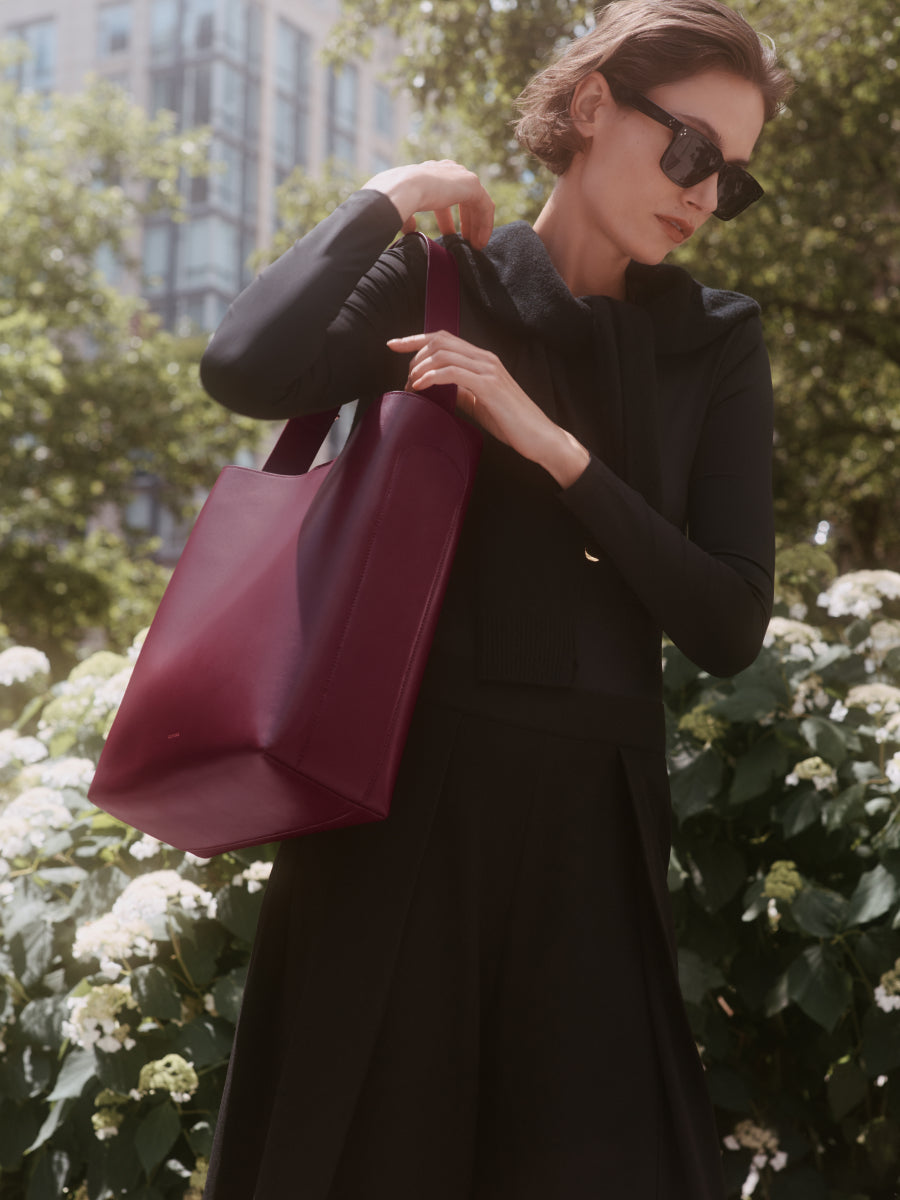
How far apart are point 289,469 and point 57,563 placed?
15.3 meters

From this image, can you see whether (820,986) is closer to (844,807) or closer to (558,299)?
(844,807)

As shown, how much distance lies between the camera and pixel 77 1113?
2.76 m

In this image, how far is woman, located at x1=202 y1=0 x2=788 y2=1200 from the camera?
4.91ft

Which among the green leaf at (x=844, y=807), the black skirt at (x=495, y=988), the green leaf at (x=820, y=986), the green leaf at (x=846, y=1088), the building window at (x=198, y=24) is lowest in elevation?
the building window at (x=198, y=24)

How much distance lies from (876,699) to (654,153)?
1541 millimetres

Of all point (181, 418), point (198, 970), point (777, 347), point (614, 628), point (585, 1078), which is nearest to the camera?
point (585, 1078)

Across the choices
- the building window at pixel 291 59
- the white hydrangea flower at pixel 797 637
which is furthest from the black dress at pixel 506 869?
the building window at pixel 291 59

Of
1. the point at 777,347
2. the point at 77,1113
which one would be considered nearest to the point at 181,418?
the point at 777,347

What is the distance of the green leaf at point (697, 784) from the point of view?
2748 mm

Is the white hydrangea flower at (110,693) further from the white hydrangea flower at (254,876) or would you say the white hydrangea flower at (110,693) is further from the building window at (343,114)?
the building window at (343,114)

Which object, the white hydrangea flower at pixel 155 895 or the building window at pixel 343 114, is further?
the building window at pixel 343 114

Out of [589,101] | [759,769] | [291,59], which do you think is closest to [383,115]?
[291,59]

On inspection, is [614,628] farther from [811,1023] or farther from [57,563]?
[57,563]

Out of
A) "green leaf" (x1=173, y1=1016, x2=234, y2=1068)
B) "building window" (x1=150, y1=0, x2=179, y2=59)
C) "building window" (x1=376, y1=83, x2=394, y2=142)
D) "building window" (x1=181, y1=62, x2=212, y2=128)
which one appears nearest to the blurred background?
"green leaf" (x1=173, y1=1016, x2=234, y2=1068)
